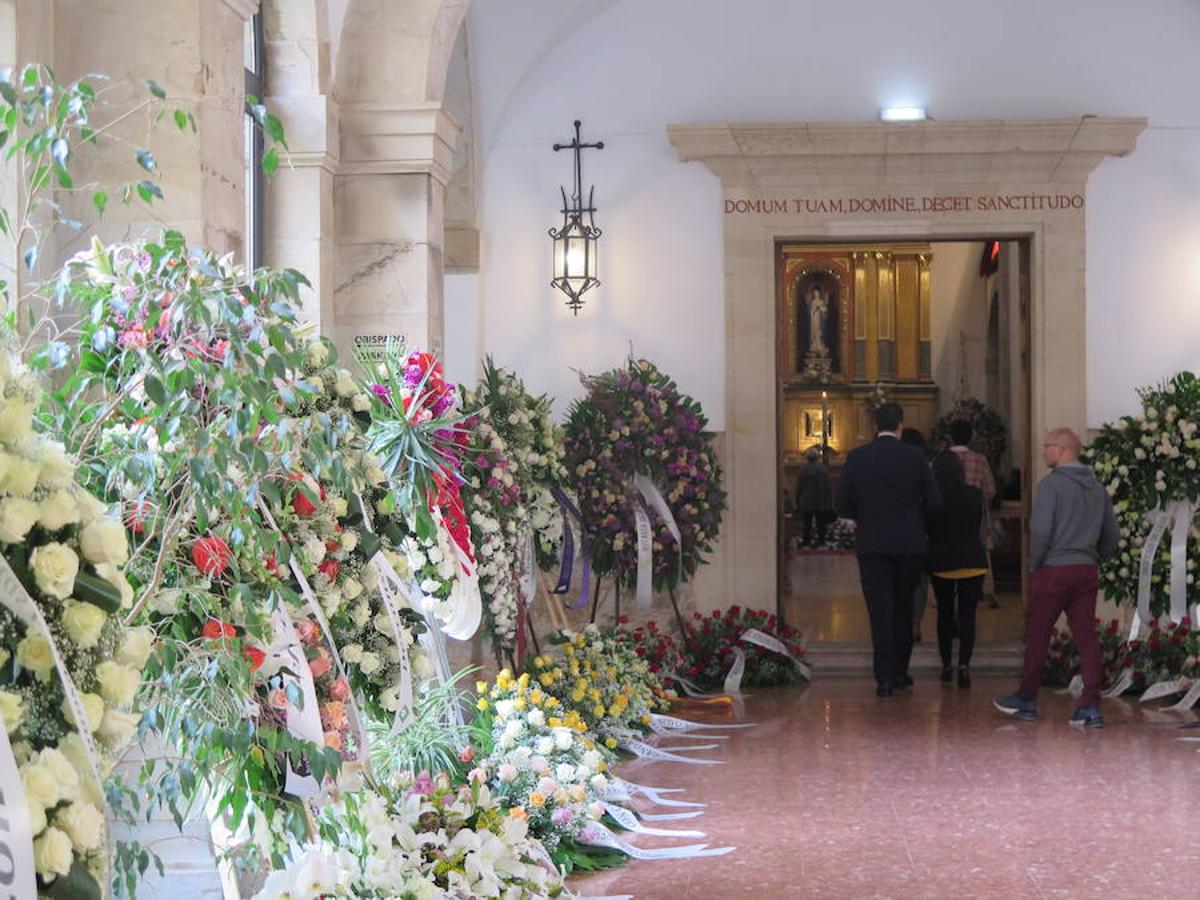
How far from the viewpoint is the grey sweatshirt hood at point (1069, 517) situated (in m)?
8.87

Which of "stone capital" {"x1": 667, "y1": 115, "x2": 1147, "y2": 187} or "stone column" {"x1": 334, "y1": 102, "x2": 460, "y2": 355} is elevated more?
"stone capital" {"x1": 667, "y1": 115, "x2": 1147, "y2": 187}

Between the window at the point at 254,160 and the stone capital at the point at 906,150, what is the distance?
4.51 m

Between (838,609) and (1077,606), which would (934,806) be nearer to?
(1077,606)

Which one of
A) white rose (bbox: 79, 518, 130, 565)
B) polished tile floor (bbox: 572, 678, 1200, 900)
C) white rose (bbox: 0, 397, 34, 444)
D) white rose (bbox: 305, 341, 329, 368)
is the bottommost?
polished tile floor (bbox: 572, 678, 1200, 900)

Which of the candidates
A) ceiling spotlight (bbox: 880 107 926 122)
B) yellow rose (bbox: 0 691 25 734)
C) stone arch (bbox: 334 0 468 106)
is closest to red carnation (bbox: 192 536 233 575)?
yellow rose (bbox: 0 691 25 734)

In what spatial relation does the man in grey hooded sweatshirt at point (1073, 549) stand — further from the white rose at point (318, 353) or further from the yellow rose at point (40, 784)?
the yellow rose at point (40, 784)

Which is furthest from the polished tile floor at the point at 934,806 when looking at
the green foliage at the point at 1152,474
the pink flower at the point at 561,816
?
the green foliage at the point at 1152,474

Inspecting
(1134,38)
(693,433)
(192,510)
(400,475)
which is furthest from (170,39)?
(1134,38)

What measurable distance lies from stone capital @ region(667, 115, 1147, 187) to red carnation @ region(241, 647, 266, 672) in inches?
321

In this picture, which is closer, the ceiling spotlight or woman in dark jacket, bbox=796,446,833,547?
the ceiling spotlight

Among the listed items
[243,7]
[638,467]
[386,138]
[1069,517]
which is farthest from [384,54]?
[1069,517]

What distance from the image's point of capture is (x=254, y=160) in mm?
7215

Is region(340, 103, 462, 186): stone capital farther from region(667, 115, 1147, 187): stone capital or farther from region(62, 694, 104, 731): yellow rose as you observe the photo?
region(62, 694, 104, 731): yellow rose

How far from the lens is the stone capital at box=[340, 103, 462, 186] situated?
7.65m
